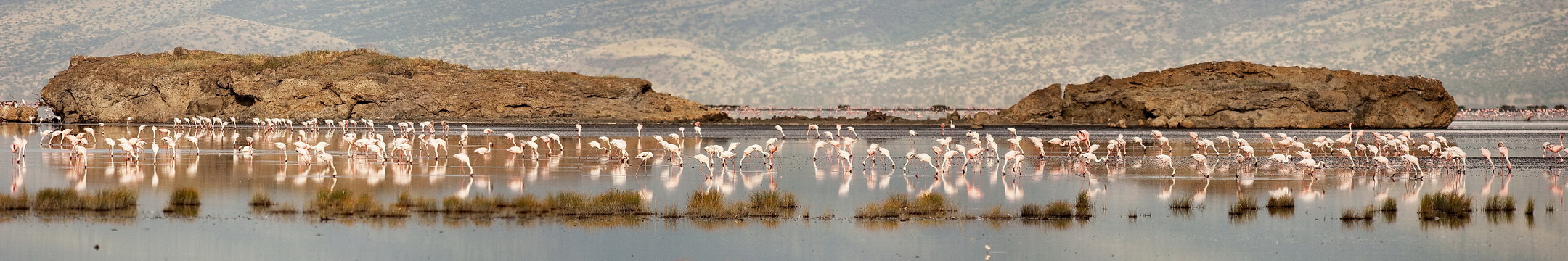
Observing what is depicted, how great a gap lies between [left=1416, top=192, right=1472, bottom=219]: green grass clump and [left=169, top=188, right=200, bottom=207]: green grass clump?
14.2 metres

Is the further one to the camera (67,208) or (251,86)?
(251,86)

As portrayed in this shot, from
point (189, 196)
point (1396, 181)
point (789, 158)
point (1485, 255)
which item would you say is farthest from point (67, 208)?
point (1396, 181)

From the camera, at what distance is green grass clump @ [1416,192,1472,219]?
1723 centimetres

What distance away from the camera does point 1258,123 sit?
199 feet

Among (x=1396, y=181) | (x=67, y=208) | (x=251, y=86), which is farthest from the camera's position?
(x=251, y=86)

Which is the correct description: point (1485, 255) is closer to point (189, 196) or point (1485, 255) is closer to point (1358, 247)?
point (1358, 247)

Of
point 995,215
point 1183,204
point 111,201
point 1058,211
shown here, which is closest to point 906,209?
point 995,215

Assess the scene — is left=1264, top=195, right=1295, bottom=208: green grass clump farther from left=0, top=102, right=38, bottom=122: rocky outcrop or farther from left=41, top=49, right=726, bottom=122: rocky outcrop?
left=0, top=102, right=38, bottom=122: rocky outcrop

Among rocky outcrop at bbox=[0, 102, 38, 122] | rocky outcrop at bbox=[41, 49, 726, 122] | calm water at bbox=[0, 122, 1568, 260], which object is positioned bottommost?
calm water at bbox=[0, 122, 1568, 260]

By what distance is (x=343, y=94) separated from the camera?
216ft

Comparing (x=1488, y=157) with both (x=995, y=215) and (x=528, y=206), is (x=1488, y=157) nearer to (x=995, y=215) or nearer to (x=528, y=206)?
(x=995, y=215)

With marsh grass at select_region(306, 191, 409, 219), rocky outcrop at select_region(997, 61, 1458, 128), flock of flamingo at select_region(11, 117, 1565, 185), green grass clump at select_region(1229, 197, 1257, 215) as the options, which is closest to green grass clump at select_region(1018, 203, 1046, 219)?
green grass clump at select_region(1229, 197, 1257, 215)

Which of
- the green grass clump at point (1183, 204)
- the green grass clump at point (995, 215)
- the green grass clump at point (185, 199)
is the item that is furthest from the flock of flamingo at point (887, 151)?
the green grass clump at point (995, 215)

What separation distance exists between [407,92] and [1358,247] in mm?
56801
